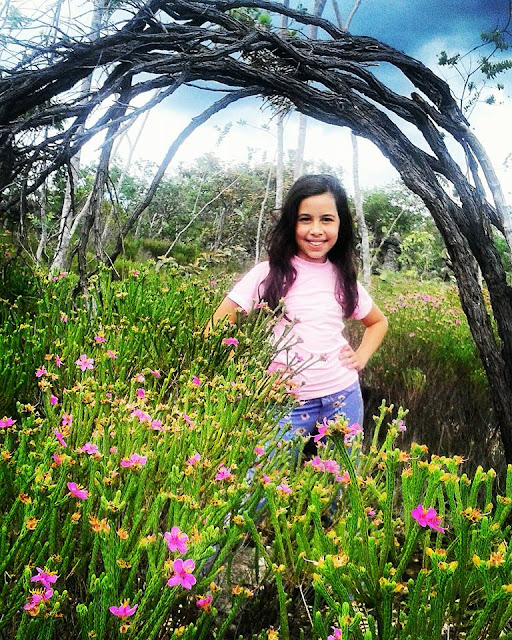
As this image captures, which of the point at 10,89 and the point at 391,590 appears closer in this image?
the point at 391,590

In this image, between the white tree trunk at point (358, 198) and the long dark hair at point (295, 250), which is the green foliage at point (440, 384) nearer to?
the long dark hair at point (295, 250)

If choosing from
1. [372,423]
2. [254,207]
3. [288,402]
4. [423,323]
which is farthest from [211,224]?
[288,402]

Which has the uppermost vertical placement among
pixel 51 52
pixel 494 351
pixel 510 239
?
pixel 51 52

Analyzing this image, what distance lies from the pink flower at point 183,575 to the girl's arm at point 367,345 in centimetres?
186

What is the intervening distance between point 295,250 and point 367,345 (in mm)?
604

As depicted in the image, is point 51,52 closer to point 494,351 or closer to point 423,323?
point 494,351

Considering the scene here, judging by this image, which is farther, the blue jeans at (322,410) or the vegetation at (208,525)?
the blue jeans at (322,410)

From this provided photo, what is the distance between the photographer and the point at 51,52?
2.67 m

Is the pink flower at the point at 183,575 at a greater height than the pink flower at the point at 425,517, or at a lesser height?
lesser

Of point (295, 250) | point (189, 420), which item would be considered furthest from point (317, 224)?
point (189, 420)

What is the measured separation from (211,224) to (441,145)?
1847 cm

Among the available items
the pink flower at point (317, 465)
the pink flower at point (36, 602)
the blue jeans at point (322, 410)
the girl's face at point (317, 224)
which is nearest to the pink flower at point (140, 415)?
the pink flower at point (317, 465)

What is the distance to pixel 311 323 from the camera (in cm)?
274

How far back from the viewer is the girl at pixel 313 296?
106 inches
